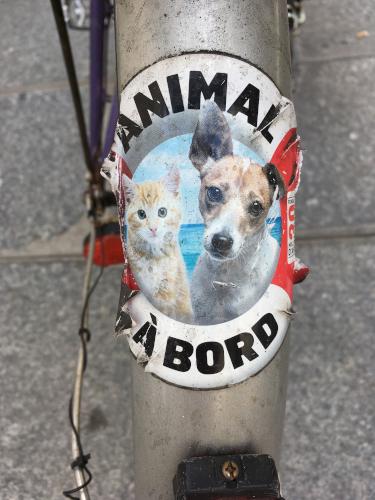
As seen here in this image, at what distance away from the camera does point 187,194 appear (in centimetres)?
66

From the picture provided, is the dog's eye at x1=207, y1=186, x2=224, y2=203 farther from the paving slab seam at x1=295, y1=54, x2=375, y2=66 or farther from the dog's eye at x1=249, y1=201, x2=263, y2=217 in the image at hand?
the paving slab seam at x1=295, y1=54, x2=375, y2=66

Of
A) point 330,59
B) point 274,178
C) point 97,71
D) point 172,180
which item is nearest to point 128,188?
point 172,180

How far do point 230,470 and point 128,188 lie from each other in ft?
1.20

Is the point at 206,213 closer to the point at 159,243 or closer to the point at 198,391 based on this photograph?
the point at 159,243

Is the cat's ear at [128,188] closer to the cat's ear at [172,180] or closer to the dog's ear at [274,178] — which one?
the cat's ear at [172,180]

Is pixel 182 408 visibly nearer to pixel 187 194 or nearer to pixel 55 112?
pixel 187 194

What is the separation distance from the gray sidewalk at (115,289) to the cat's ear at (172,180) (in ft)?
2.25

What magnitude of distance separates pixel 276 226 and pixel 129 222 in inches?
7.4

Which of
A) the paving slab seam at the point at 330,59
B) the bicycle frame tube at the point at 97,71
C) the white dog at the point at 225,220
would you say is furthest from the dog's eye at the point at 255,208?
the paving slab seam at the point at 330,59

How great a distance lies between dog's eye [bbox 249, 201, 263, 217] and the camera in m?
0.67

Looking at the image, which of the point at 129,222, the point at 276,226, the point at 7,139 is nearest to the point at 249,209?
the point at 276,226

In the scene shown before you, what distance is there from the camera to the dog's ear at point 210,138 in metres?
0.67

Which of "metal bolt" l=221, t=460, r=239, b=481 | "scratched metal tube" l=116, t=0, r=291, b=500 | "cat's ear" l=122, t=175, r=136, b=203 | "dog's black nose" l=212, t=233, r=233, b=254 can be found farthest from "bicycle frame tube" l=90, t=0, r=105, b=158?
"metal bolt" l=221, t=460, r=239, b=481

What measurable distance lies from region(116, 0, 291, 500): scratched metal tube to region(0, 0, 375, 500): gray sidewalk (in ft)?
1.50
